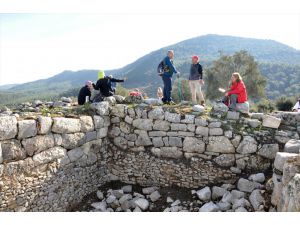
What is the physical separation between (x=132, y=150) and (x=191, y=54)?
147841 millimetres

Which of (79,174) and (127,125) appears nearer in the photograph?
(79,174)

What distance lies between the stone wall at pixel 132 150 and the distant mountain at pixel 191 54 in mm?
86543

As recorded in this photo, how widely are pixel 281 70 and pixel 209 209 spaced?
81.1m

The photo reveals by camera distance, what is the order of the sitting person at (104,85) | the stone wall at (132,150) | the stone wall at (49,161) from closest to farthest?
the stone wall at (49,161)
the stone wall at (132,150)
the sitting person at (104,85)

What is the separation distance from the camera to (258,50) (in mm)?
158250

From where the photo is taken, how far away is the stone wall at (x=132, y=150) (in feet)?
23.9

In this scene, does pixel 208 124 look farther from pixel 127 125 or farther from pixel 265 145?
pixel 127 125

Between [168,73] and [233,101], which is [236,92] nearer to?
[233,101]

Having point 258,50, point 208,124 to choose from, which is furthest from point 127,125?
point 258,50

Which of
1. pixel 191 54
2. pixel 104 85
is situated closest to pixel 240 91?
pixel 104 85

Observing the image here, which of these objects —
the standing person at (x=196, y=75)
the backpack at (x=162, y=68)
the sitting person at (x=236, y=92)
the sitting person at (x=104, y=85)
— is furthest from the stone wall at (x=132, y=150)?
the standing person at (x=196, y=75)

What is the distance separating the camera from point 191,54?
152 metres

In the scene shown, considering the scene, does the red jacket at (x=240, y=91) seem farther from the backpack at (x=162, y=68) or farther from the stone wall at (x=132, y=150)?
the backpack at (x=162, y=68)

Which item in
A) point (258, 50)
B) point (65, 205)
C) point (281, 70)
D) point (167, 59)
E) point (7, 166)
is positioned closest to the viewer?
point (7, 166)
